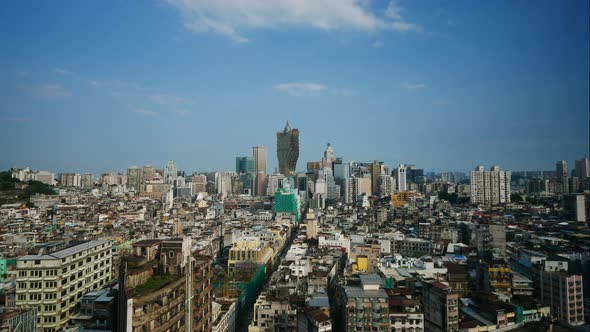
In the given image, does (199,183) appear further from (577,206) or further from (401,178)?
(577,206)

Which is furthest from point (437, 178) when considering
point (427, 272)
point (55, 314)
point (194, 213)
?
point (55, 314)

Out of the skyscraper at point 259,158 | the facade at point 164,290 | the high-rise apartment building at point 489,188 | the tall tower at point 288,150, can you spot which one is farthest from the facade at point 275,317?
the skyscraper at point 259,158

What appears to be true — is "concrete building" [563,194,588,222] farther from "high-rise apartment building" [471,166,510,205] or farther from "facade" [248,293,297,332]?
"high-rise apartment building" [471,166,510,205]

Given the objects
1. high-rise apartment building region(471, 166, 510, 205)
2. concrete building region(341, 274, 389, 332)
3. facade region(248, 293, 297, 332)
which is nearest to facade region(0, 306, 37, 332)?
facade region(248, 293, 297, 332)

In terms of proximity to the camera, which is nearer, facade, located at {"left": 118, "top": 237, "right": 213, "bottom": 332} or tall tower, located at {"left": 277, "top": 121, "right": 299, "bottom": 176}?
facade, located at {"left": 118, "top": 237, "right": 213, "bottom": 332}

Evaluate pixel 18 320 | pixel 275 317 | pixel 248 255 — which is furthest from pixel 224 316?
pixel 248 255

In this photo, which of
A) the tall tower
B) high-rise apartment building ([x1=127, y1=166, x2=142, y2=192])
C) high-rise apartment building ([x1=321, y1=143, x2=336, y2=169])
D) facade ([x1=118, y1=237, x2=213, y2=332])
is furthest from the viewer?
high-rise apartment building ([x1=321, y1=143, x2=336, y2=169])
